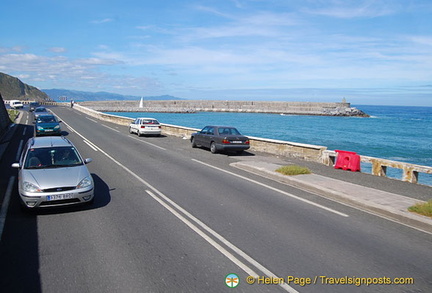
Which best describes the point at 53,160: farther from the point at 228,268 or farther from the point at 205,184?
the point at 228,268

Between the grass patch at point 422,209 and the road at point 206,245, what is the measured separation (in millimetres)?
837

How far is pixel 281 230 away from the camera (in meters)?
7.01

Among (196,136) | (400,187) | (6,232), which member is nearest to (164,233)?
(6,232)

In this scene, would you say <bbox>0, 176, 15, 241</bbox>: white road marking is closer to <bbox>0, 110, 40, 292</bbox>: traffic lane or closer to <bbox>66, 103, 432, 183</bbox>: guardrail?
<bbox>0, 110, 40, 292</bbox>: traffic lane

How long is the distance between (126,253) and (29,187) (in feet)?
10.7

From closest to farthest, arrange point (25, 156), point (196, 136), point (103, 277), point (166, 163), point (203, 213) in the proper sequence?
point (103, 277) < point (203, 213) < point (25, 156) < point (166, 163) < point (196, 136)

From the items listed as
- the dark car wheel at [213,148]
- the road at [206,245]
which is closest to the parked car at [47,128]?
the dark car wheel at [213,148]

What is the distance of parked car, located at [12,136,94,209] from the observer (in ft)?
24.6

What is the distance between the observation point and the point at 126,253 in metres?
5.75

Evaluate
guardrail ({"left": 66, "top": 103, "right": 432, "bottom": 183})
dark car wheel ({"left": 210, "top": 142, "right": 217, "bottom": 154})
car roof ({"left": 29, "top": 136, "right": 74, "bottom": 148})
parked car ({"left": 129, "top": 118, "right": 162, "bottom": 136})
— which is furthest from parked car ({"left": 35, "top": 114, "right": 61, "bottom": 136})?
car roof ({"left": 29, "top": 136, "right": 74, "bottom": 148})

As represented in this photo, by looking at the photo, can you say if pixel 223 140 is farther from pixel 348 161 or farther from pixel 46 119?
pixel 46 119

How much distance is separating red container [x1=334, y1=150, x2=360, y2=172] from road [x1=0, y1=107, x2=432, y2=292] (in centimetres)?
503

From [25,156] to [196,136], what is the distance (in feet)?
44.4

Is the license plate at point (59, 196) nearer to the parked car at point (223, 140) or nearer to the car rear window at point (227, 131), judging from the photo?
the parked car at point (223, 140)
